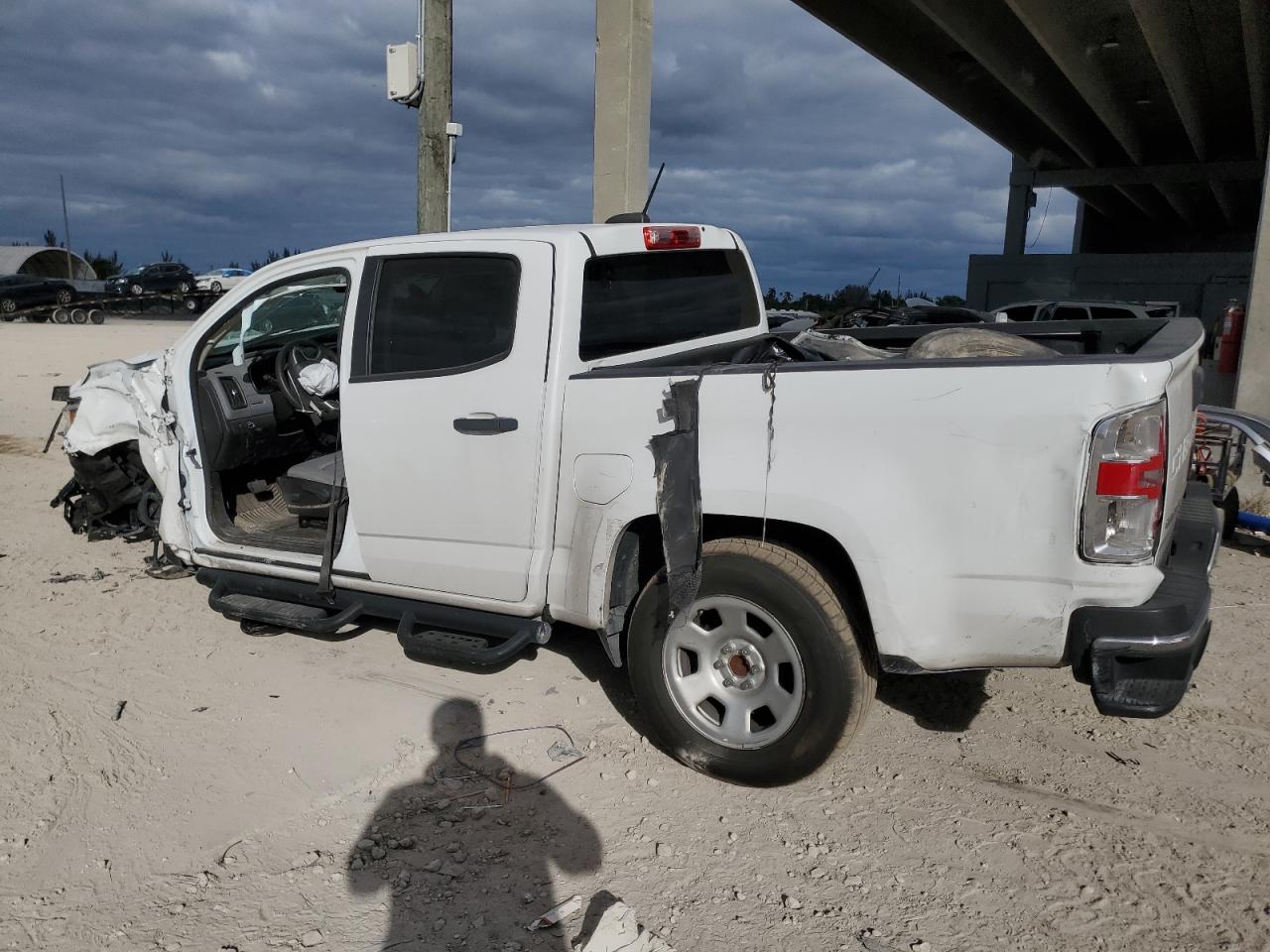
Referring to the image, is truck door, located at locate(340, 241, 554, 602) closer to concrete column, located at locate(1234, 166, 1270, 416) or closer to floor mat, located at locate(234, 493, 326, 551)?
floor mat, located at locate(234, 493, 326, 551)

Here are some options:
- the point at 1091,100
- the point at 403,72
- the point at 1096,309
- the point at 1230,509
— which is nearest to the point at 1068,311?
the point at 1096,309

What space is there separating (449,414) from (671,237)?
1270 millimetres

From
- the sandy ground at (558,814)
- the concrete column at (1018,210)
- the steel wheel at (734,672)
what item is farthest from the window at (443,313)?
the concrete column at (1018,210)

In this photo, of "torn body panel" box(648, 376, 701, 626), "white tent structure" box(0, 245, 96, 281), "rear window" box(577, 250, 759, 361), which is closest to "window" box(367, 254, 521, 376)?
"rear window" box(577, 250, 759, 361)

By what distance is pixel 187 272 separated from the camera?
3691 cm

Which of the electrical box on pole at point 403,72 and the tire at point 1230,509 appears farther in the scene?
the electrical box on pole at point 403,72

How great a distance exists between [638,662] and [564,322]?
133 centimetres

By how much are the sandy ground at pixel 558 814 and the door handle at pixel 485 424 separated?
124 cm

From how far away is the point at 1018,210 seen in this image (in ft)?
114

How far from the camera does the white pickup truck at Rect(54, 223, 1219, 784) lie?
2.87 meters

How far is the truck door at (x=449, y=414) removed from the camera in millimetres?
3785

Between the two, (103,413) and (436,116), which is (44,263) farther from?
(103,413)

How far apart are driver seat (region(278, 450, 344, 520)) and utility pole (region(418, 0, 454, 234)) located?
3.94m

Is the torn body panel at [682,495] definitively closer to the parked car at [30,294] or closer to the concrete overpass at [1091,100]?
the concrete overpass at [1091,100]
